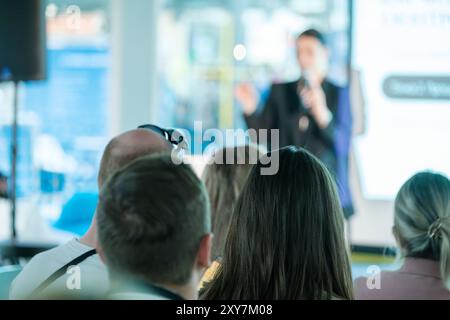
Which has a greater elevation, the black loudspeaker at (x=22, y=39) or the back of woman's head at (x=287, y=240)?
the black loudspeaker at (x=22, y=39)

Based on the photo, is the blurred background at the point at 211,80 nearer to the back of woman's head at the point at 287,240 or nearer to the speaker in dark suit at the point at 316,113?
the speaker in dark suit at the point at 316,113

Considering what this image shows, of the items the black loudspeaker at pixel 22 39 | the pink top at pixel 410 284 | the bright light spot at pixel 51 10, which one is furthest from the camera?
the bright light spot at pixel 51 10

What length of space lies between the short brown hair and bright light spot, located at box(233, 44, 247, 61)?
179 inches

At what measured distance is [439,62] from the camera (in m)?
4.97

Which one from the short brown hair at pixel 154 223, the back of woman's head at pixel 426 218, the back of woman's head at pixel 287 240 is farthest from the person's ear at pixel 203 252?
the back of woman's head at pixel 426 218

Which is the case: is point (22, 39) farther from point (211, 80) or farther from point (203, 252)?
point (203, 252)

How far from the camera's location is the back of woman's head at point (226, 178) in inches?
93.2

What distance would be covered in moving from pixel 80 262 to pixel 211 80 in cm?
412

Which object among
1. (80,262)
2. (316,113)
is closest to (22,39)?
(316,113)

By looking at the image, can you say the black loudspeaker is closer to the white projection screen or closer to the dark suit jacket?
the dark suit jacket

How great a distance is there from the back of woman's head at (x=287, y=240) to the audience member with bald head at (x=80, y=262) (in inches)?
11.6

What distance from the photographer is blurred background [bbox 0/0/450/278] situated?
5.00m

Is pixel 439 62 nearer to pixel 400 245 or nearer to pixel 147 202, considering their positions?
pixel 400 245
